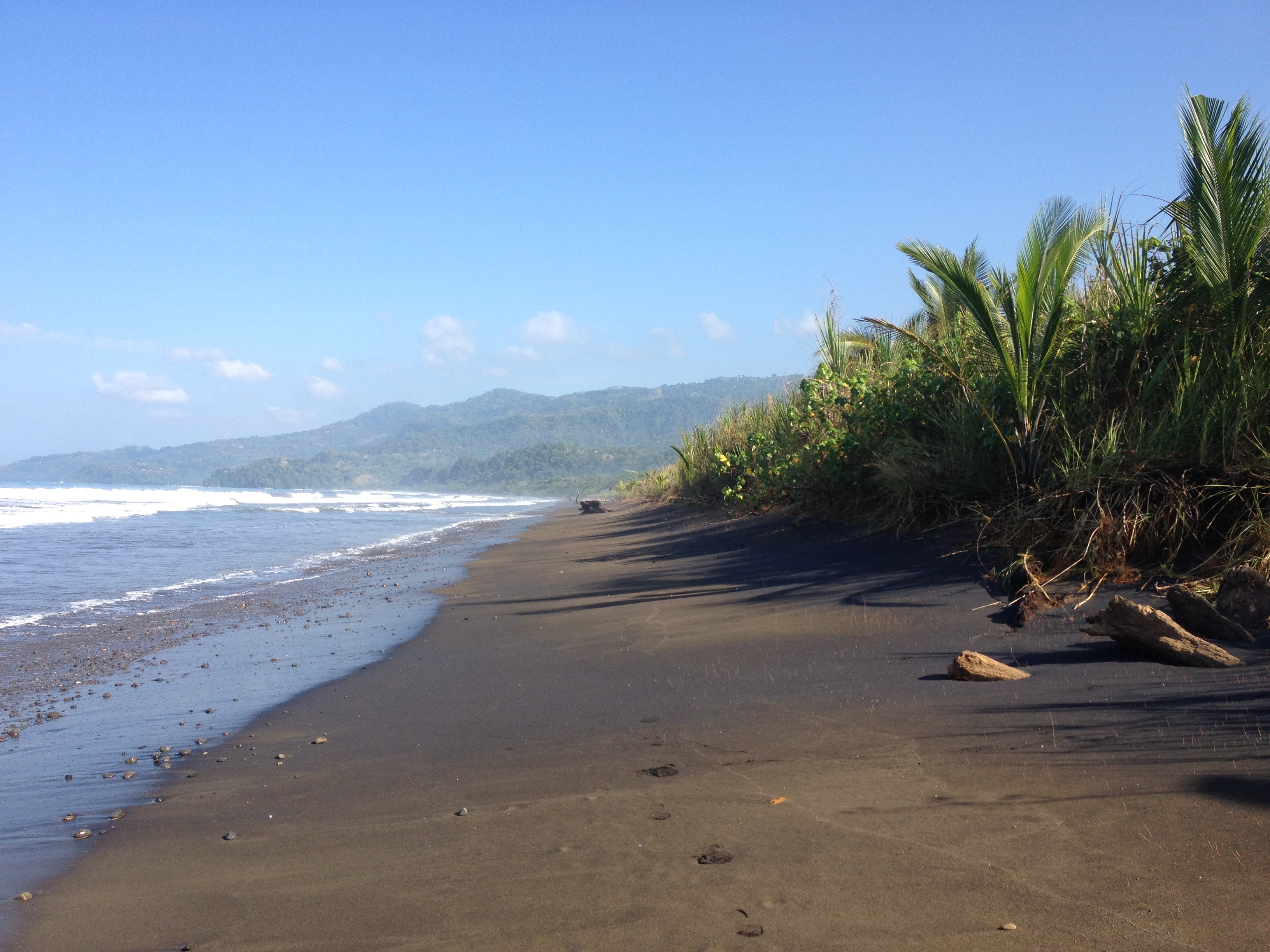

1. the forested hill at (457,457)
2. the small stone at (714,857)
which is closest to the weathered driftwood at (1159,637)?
the small stone at (714,857)

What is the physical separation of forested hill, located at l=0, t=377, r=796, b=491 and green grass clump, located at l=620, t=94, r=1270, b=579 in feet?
215

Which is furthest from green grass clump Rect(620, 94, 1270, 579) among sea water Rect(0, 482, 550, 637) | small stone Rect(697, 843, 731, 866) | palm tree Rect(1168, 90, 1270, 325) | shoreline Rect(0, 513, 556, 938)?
sea water Rect(0, 482, 550, 637)

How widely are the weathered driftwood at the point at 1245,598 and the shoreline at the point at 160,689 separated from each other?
4.90 m

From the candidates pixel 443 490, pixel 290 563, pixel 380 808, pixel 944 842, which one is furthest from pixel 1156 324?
pixel 443 490

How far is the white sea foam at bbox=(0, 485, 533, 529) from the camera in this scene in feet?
87.2

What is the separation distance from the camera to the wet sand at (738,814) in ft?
7.02

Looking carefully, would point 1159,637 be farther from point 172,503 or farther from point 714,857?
point 172,503

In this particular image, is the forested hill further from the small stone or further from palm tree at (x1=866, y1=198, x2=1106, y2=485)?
the small stone

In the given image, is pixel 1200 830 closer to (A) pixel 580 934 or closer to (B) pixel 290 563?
(A) pixel 580 934

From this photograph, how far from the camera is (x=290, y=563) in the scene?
14008 mm

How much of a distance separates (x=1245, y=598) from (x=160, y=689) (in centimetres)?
617

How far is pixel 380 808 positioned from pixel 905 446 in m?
6.57

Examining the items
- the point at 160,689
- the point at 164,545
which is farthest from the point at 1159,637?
the point at 164,545

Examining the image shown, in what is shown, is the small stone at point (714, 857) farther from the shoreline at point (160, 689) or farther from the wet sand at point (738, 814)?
the shoreline at point (160, 689)
